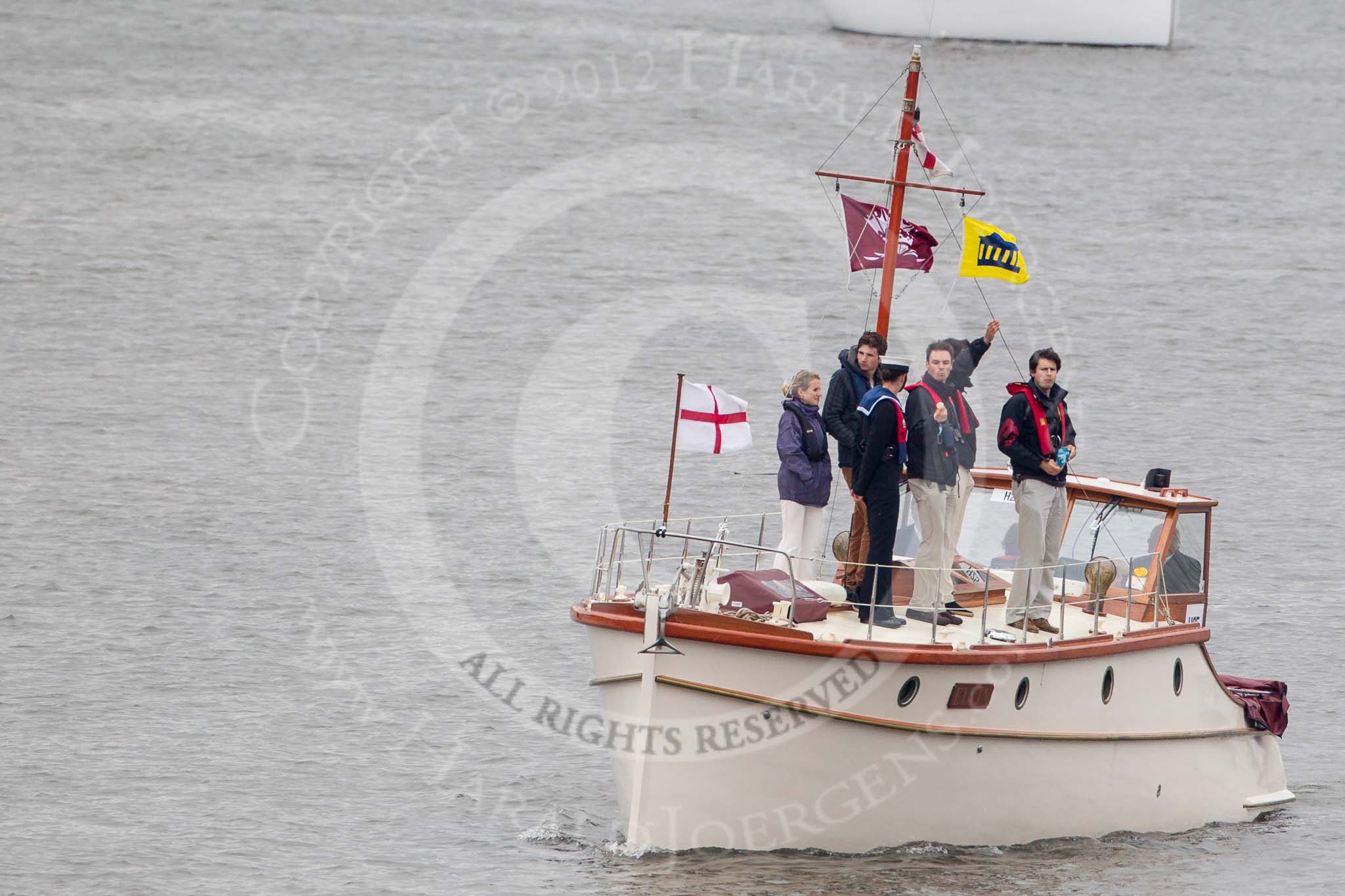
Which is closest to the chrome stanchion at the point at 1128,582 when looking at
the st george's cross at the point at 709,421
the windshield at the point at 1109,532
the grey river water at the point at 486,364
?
the windshield at the point at 1109,532

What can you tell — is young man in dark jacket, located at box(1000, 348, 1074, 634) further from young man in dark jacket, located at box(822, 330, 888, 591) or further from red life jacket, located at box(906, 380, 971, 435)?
young man in dark jacket, located at box(822, 330, 888, 591)

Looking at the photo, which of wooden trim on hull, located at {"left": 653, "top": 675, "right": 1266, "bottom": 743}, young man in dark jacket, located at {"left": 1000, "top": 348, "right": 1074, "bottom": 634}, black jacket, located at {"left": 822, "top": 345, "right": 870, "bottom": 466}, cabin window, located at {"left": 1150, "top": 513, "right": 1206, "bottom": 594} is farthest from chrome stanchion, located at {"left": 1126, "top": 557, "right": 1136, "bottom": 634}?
black jacket, located at {"left": 822, "top": 345, "right": 870, "bottom": 466}

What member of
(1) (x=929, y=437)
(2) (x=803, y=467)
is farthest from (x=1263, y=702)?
(2) (x=803, y=467)

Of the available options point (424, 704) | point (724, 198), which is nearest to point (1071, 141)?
point (724, 198)

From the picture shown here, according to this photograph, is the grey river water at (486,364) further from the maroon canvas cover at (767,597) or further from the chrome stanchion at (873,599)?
the maroon canvas cover at (767,597)

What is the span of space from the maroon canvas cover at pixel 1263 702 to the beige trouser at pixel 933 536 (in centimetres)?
334

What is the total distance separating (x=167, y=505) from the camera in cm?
2744

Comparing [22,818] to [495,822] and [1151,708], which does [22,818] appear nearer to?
[495,822]

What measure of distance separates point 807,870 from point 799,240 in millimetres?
34672

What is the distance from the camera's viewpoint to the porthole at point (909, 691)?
13.8 meters

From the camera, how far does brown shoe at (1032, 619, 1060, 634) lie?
1479cm

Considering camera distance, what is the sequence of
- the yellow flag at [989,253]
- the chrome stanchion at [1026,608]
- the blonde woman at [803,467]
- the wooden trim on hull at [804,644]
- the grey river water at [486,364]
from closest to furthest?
the wooden trim on hull at [804,644]
the chrome stanchion at [1026,608]
the blonde woman at [803,467]
the yellow flag at [989,253]
the grey river water at [486,364]

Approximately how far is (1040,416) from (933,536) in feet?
4.51

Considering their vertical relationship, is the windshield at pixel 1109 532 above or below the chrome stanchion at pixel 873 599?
above
